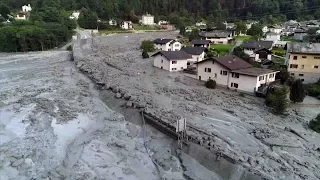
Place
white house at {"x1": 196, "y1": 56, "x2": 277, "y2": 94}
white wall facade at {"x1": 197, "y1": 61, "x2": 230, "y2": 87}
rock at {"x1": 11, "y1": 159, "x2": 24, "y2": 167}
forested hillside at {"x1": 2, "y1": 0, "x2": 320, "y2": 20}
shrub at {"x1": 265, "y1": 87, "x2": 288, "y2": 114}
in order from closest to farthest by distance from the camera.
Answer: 1. rock at {"x1": 11, "y1": 159, "x2": 24, "y2": 167}
2. shrub at {"x1": 265, "y1": 87, "x2": 288, "y2": 114}
3. white house at {"x1": 196, "y1": 56, "x2": 277, "y2": 94}
4. white wall facade at {"x1": 197, "y1": 61, "x2": 230, "y2": 87}
5. forested hillside at {"x1": 2, "y1": 0, "x2": 320, "y2": 20}

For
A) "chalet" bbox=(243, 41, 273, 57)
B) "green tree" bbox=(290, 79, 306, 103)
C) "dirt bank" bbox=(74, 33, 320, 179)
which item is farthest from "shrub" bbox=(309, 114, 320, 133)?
"chalet" bbox=(243, 41, 273, 57)

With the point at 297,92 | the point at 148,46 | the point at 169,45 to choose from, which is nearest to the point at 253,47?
the point at 169,45

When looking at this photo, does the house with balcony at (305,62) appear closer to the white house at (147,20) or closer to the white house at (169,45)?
the white house at (169,45)

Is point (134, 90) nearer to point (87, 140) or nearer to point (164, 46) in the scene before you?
point (87, 140)

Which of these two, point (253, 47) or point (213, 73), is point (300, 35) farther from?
point (213, 73)

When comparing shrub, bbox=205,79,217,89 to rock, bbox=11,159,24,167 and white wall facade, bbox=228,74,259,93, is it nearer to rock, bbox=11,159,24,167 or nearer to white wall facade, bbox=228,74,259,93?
white wall facade, bbox=228,74,259,93

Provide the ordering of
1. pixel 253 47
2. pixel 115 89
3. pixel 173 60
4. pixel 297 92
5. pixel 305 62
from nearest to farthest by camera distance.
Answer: pixel 297 92 < pixel 115 89 < pixel 305 62 < pixel 173 60 < pixel 253 47

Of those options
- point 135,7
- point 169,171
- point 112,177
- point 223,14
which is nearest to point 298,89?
point 169,171
